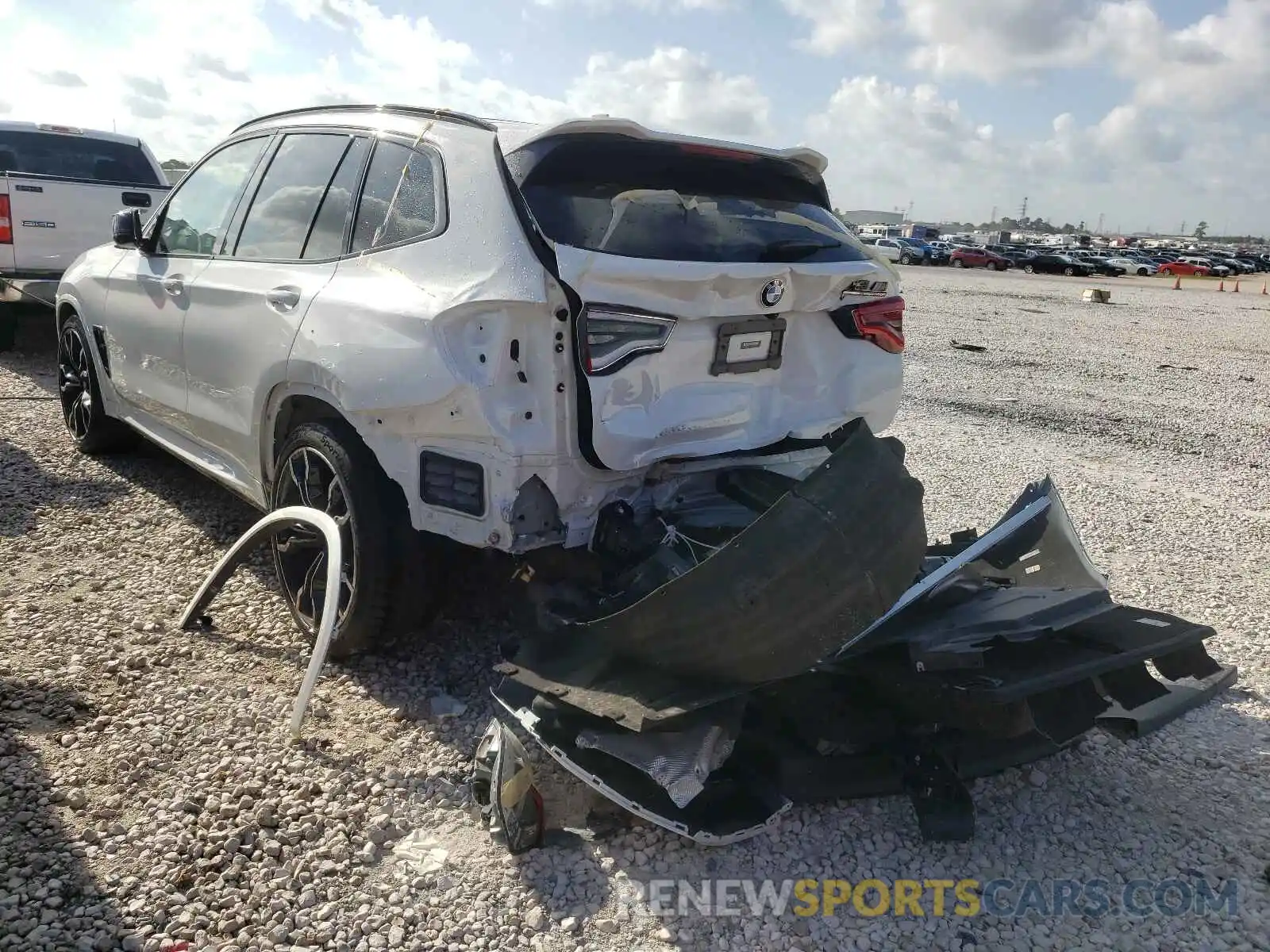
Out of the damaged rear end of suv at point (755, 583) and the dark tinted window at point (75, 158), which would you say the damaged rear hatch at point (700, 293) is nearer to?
the damaged rear end of suv at point (755, 583)

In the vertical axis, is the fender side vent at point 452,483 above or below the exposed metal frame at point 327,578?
above

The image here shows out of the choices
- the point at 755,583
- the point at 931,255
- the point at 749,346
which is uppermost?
the point at 749,346

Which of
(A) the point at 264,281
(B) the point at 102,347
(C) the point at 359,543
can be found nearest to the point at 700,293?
(C) the point at 359,543

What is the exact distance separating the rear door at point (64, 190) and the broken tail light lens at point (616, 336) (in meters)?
7.87

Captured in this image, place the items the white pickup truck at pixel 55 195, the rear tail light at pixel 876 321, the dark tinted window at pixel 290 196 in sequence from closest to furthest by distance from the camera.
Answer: the rear tail light at pixel 876 321, the dark tinted window at pixel 290 196, the white pickup truck at pixel 55 195

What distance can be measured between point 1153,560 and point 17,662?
521cm

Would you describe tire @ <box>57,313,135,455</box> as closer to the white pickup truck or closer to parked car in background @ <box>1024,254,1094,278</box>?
the white pickup truck

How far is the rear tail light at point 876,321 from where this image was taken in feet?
12.0

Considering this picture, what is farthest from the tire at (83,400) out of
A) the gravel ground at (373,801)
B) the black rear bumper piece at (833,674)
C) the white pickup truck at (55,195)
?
the black rear bumper piece at (833,674)

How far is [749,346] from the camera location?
3.30 meters

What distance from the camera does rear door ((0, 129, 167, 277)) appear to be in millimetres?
8422

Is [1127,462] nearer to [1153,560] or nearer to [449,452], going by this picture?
[1153,560]

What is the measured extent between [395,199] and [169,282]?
177 cm

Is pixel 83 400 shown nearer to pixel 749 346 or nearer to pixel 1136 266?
pixel 749 346
